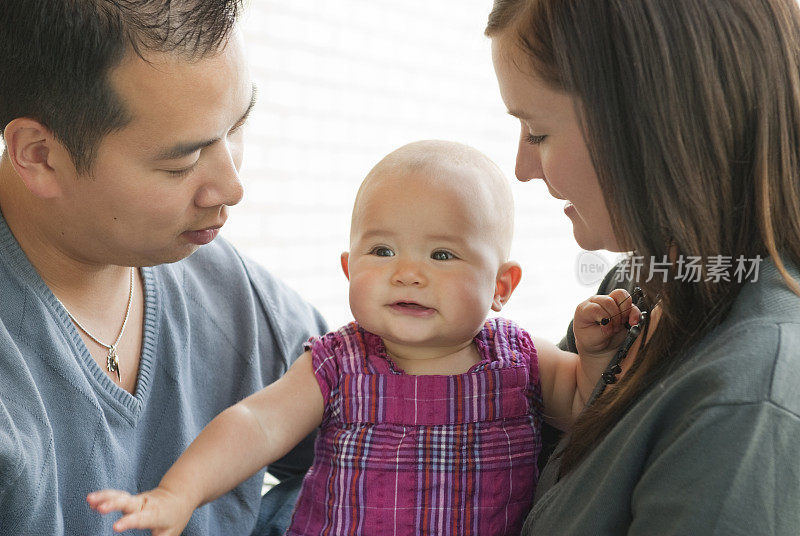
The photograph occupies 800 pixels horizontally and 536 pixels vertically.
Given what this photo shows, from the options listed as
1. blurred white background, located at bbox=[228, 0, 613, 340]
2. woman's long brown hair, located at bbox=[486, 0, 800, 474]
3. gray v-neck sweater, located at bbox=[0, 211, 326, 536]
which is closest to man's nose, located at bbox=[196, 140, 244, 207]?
gray v-neck sweater, located at bbox=[0, 211, 326, 536]

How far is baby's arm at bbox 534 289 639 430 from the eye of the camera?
1.36m

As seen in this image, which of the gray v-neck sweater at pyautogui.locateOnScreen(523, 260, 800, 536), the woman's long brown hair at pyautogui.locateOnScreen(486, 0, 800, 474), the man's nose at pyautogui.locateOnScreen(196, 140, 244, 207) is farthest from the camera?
the man's nose at pyautogui.locateOnScreen(196, 140, 244, 207)

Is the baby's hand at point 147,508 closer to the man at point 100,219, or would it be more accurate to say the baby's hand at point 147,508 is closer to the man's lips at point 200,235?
the man at point 100,219

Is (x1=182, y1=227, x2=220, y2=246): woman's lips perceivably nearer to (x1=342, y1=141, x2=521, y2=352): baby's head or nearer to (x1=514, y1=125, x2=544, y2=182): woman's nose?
(x1=342, y1=141, x2=521, y2=352): baby's head

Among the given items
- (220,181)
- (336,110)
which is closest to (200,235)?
(220,181)

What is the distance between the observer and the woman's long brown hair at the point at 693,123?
982mm

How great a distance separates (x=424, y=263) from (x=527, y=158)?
0.26m

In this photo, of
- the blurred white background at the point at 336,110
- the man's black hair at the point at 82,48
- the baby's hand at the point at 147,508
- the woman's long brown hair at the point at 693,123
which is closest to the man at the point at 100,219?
the man's black hair at the point at 82,48

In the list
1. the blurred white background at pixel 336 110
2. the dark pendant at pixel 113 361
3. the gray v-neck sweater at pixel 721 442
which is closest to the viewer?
the gray v-neck sweater at pixel 721 442

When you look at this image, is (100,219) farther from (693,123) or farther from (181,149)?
(693,123)

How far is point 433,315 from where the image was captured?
1.40 meters

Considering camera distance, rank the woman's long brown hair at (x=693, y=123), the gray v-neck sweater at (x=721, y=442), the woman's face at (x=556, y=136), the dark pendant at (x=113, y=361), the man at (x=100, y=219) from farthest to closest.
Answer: the dark pendant at (x=113, y=361) → the man at (x=100, y=219) → the woman's face at (x=556, y=136) → the woman's long brown hair at (x=693, y=123) → the gray v-neck sweater at (x=721, y=442)

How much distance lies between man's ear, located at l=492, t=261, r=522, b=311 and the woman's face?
0.29 m

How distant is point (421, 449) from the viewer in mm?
1380
